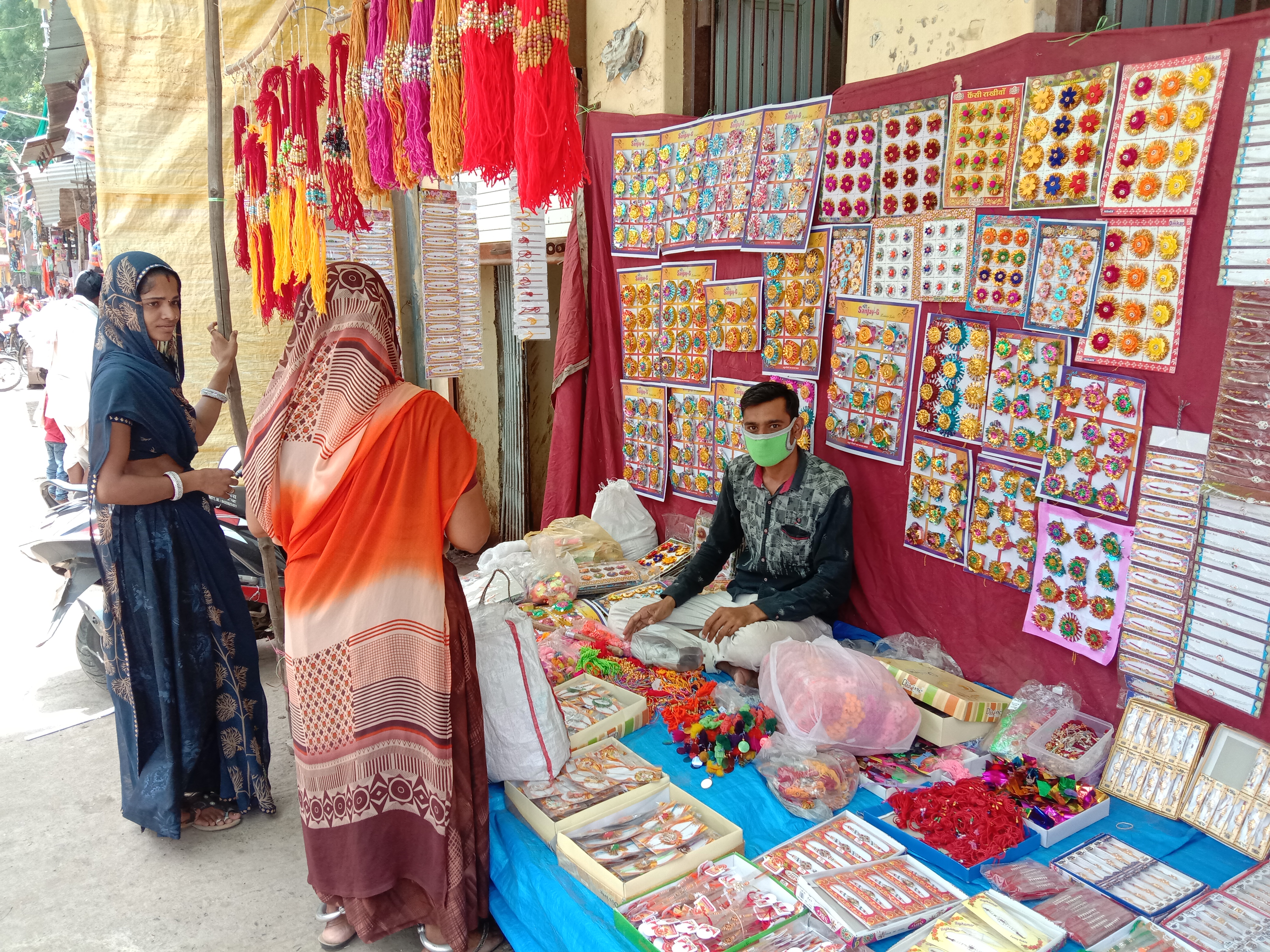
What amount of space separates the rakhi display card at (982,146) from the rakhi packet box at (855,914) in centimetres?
197

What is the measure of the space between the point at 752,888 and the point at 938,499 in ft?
5.02

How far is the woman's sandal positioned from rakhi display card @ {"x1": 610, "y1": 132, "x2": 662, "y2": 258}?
3.06 m

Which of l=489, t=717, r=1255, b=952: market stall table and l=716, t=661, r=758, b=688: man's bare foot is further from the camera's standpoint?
l=716, t=661, r=758, b=688: man's bare foot

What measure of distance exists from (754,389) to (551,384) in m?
2.91

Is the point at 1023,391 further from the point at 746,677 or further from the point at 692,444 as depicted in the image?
the point at 692,444

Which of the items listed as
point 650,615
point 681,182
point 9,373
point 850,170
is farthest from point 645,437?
point 9,373

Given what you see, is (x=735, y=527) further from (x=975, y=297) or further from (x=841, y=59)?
(x=841, y=59)

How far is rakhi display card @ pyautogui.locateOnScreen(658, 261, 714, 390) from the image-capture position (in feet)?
12.6

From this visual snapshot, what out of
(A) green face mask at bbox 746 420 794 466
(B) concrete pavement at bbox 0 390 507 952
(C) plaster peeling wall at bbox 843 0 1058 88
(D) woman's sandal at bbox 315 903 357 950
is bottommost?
(B) concrete pavement at bbox 0 390 507 952

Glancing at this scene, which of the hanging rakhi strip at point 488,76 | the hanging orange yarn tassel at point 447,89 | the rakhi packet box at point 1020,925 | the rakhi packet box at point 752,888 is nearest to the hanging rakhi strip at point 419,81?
the hanging orange yarn tassel at point 447,89

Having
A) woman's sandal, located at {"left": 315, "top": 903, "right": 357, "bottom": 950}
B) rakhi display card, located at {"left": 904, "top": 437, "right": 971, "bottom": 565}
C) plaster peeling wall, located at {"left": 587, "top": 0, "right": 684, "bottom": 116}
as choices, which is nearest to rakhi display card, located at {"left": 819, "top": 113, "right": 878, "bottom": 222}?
rakhi display card, located at {"left": 904, "top": 437, "right": 971, "bottom": 565}

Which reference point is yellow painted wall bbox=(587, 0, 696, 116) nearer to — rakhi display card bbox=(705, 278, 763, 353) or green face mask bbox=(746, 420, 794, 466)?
rakhi display card bbox=(705, 278, 763, 353)

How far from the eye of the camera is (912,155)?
281cm

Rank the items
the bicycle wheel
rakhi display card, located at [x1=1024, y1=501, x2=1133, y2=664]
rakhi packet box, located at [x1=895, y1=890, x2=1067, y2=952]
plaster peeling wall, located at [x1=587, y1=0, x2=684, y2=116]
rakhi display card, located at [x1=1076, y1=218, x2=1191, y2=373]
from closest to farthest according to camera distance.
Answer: rakhi packet box, located at [x1=895, y1=890, x2=1067, y2=952]
rakhi display card, located at [x1=1076, y1=218, x2=1191, y2=373]
rakhi display card, located at [x1=1024, y1=501, x2=1133, y2=664]
plaster peeling wall, located at [x1=587, y1=0, x2=684, y2=116]
the bicycle wheel
